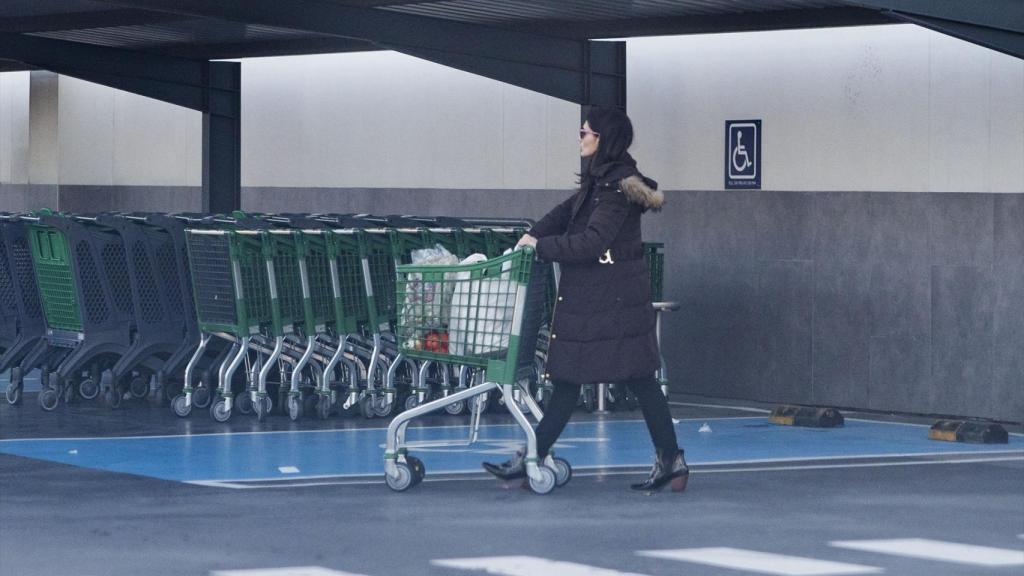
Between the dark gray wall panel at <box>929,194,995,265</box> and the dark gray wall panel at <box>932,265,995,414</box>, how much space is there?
7 centimetres

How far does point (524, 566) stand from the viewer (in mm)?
6625

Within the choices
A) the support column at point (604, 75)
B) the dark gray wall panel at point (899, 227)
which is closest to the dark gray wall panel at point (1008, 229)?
the dark gray wall panel at point (899, 227)

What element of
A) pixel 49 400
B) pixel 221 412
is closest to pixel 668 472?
pixel 221 412

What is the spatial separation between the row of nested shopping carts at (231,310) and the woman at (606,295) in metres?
2.96

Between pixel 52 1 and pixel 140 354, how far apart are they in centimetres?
466

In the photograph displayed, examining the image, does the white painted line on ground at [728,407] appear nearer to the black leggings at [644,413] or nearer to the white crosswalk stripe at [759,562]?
the black leggings at [644,413]

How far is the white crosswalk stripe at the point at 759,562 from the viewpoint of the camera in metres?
6.57

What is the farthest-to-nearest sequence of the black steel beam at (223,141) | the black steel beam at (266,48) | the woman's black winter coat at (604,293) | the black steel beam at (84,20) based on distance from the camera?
1. the black steel beam at (223,141)
2. the black steel beam at (266,48)
3. the black steel beam at (84,20)
4. the woman's black winter coat at (604,293)

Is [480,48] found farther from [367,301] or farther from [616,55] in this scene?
[367,301]

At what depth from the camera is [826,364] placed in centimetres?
1288

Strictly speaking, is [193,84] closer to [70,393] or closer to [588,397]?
[70,393]

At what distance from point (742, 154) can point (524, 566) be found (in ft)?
23.7

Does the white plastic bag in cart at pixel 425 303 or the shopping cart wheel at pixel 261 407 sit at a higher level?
the white plastic bag in cart at pixel 425 303

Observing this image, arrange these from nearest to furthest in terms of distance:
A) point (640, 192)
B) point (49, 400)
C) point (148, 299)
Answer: point (640, 192) < point (49, 400) < point (148, 299)
